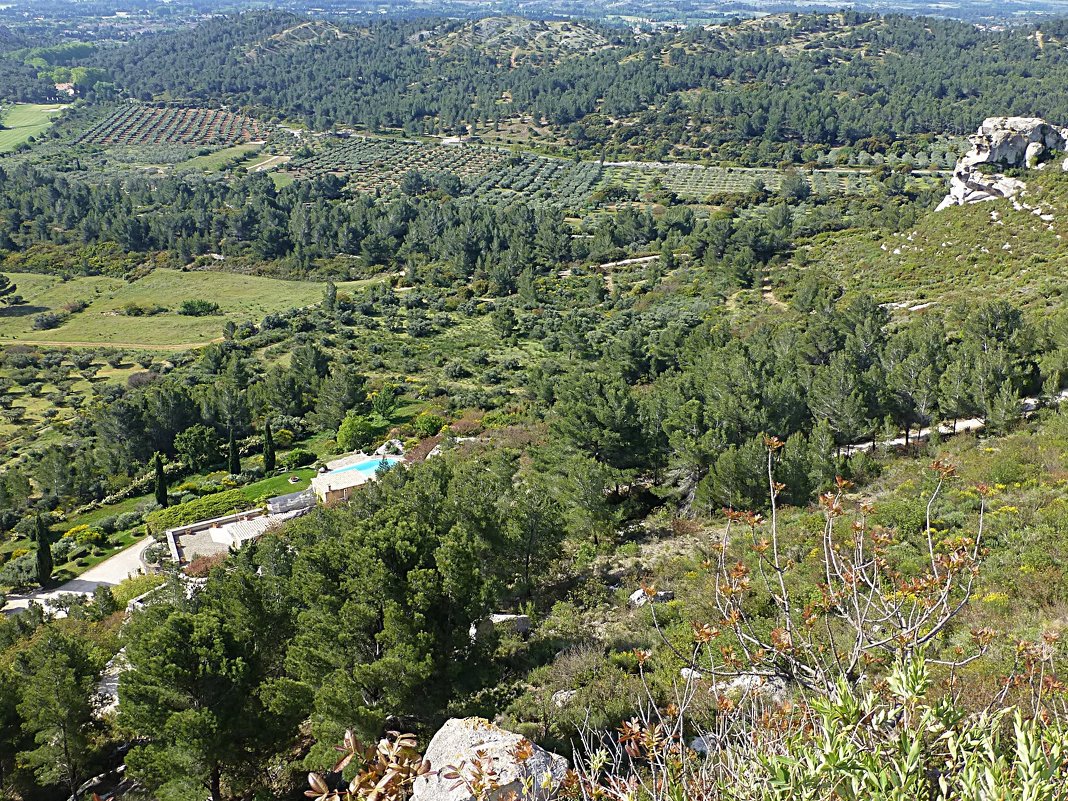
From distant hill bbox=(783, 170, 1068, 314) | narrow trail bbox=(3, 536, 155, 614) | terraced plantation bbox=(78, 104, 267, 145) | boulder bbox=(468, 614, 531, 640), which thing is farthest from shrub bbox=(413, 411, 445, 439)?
terraced plantation bbox=(78, 104, 267, 145)

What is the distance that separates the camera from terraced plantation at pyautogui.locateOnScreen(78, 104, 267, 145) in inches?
5817

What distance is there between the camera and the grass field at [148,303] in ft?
218

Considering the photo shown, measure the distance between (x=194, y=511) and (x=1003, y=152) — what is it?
220ft

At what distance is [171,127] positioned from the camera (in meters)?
158

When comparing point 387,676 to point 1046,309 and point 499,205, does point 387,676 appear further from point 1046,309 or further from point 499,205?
point 499,205

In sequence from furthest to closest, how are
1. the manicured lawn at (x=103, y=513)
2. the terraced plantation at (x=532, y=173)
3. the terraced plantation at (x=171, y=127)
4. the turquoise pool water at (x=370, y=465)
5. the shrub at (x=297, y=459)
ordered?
1. the terraced plantation at (x=171, y=127)
2. the terraced plantation at (x=532, y=173)
3. the shrub at (x=297, y=459)
4. the turquoise pool water at (x=370, y=465)
5. the manicured lawn at (x=103, y=513)

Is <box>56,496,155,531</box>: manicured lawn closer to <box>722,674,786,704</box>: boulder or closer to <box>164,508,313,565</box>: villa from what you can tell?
<box>164,508,313,565</box>: villa

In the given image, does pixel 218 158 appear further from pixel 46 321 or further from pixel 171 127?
pixel 46 321

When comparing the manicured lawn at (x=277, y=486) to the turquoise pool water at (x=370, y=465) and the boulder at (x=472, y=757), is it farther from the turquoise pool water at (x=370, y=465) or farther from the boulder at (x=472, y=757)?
the boulder at (x=472, y=757)

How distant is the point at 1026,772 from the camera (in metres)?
3.74

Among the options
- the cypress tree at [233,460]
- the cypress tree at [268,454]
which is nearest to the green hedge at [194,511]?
the cypress tree at [268,454]

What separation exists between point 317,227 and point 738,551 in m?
84.3

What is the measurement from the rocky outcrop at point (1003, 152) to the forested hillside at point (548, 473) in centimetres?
28

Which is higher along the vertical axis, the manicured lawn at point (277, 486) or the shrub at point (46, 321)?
the shrub at point (46, 321)
